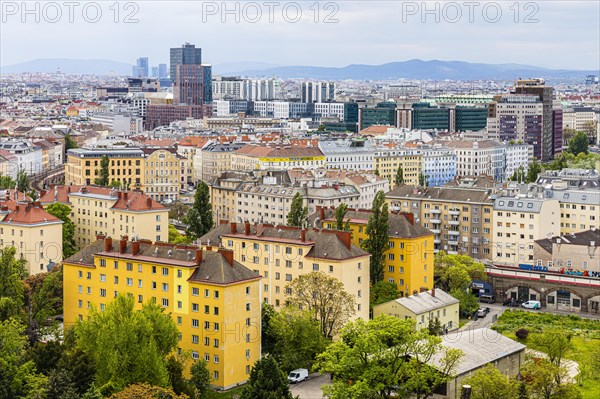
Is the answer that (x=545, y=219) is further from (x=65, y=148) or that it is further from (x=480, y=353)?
(x=65, y=148)

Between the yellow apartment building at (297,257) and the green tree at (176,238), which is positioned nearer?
the yellow apartment building at (297,257)

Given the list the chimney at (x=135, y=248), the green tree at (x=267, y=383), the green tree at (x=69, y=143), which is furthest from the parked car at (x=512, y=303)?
the green tree at (x=69, y=143)

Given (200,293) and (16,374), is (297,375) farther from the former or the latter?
(16,374)

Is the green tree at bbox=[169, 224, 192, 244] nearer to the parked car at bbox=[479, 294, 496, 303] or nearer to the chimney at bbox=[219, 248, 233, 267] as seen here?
the parked car at bbox=[479, 294, 496, 303]

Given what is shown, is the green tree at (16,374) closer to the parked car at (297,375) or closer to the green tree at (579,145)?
the parked car at (297,375)

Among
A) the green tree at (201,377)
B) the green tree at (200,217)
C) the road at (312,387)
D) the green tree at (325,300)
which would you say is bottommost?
the road at (312,387)

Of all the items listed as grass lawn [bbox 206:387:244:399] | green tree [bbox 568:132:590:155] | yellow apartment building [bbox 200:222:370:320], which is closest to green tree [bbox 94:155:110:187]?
yellow apartment building [bbox 200:222:370:320]

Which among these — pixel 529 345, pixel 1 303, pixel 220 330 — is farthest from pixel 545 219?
pixel 1 303
